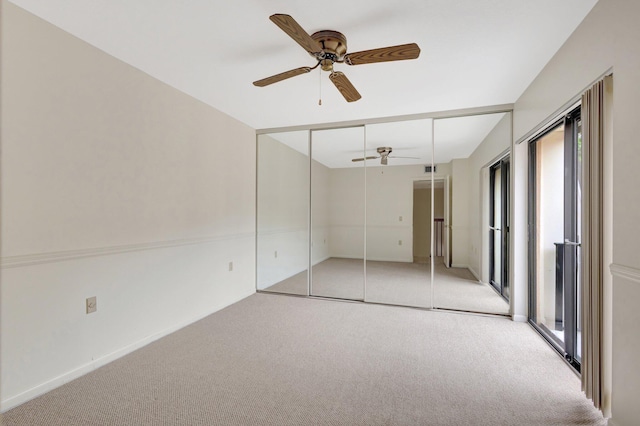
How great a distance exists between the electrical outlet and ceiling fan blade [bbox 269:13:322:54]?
7.56ft

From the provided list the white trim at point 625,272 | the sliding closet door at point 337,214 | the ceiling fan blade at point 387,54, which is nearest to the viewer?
the white trim at point 625,272

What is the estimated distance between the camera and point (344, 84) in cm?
237

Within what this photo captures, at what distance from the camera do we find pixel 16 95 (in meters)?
1.88

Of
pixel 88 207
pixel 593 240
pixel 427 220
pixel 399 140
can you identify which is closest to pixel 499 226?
pixel 427 220

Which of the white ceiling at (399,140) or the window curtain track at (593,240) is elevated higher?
the white ceiling at (399,140)

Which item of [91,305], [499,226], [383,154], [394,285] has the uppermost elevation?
[383,154]

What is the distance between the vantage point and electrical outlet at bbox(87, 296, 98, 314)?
7.44 feet

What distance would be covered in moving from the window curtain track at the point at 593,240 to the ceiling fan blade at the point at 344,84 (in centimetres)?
151

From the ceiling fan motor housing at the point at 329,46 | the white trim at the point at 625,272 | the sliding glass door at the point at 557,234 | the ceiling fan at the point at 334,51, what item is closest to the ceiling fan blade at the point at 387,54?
the ceiling fan at the point at 334,51

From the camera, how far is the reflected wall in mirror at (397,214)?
13.0 ft

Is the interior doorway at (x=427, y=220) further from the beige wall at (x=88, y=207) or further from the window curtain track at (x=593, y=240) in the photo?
the beige wall at (x=88, y=207)

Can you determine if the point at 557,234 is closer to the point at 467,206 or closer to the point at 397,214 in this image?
the point at 467,206

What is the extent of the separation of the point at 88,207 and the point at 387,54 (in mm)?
2374

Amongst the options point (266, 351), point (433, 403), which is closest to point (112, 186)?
point (266, 351)
